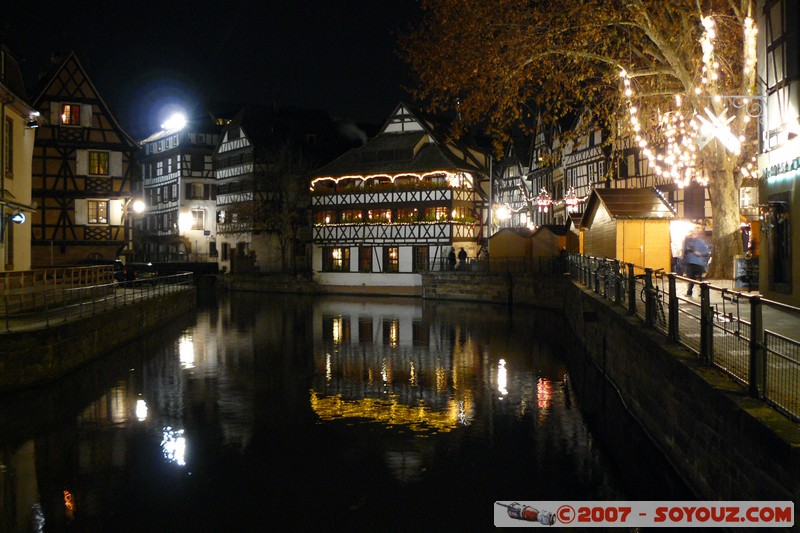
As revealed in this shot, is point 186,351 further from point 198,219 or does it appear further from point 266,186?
point 198,219

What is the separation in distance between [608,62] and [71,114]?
3018 cm

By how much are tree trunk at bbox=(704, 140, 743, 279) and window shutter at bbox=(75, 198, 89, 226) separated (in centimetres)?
3089

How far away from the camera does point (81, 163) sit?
134ft

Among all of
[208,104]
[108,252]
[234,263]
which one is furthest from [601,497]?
[208,104]

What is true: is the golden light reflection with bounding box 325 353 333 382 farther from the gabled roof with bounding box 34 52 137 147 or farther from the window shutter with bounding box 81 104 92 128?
the window shutter with bounding box 81 104 92 128

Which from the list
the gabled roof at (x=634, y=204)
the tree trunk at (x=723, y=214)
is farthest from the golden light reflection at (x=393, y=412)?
the gabled roof at (x=634, y=204)

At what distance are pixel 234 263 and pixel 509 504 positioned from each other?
5878 centimetres

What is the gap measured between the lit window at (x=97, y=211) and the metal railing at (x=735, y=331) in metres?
32.9

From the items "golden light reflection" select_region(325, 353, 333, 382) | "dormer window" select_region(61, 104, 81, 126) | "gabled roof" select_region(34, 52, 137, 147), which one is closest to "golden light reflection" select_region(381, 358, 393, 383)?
"golden light reflection" select_region(325, 353, 333, 382)

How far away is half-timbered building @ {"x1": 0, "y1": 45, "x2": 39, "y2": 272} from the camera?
2570 centimetres

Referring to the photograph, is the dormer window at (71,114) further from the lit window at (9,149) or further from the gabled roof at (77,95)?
the lit window at (9,149)

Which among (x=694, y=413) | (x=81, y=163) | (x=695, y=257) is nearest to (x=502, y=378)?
(x=695, y=257)

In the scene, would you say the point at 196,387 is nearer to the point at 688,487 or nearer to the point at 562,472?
the point at 562,472

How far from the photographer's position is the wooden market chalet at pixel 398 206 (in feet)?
172
